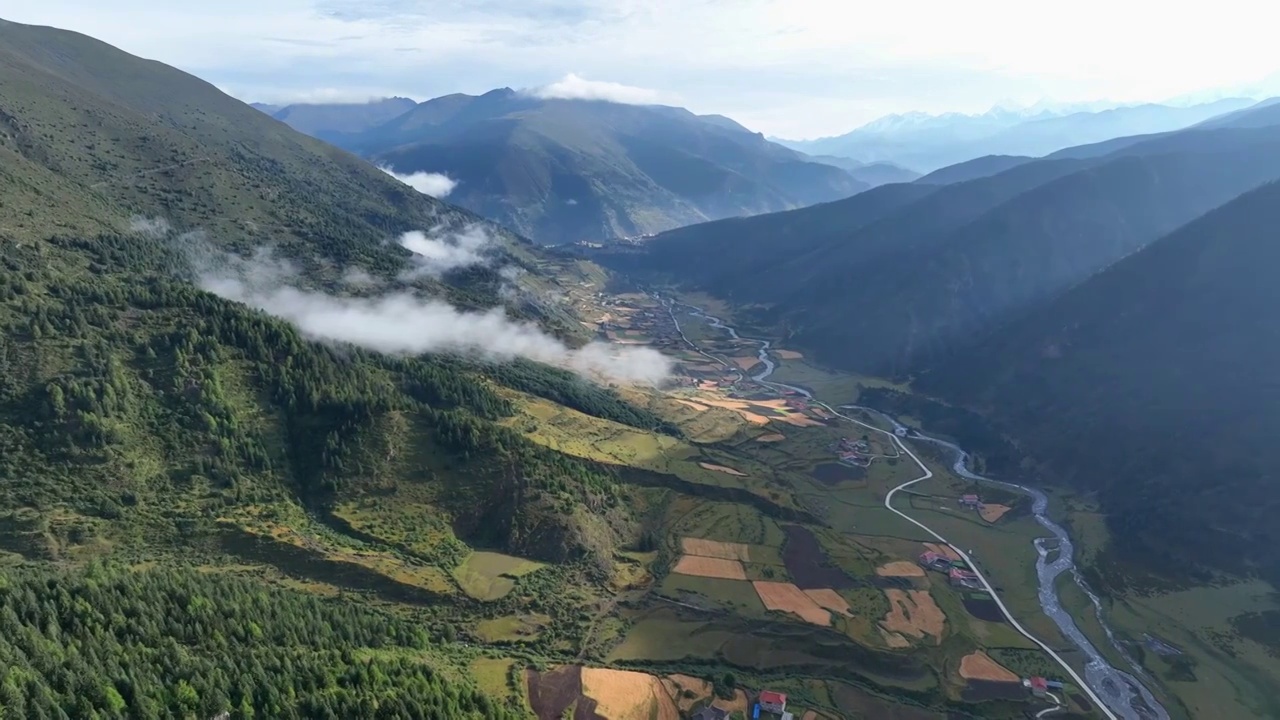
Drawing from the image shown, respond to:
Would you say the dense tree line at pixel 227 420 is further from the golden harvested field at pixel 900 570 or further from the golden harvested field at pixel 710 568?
the golden harvested field at pixel 900 570

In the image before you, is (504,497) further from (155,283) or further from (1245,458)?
(1245,458)

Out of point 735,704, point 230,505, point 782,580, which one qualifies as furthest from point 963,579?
point 230,505

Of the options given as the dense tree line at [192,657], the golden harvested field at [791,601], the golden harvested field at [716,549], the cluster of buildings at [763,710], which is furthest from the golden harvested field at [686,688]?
the golden harvested field at [716,549]

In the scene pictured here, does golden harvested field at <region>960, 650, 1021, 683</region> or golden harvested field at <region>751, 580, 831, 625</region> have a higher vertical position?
golden harvested field at <region>751, 580, 831, 625</region>

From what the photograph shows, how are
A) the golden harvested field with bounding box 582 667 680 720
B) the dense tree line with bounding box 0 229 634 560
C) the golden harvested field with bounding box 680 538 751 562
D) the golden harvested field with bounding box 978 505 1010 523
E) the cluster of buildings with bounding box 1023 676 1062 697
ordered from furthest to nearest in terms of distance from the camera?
the golden harvested field with bounding box 978 505 1010 523
the golden harvested field with bounding box 680 538 751 562
the dense tree line with bounding box 0 229 634 560
the cluster of buildings with bounding box 1023 676 1062 697
the golden harvested field with bounding box 582 667 680 720

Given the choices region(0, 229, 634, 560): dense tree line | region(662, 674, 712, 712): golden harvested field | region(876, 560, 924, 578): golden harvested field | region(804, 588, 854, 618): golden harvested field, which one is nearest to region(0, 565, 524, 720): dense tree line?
region(662, 674, 712, 712): golden harvested field

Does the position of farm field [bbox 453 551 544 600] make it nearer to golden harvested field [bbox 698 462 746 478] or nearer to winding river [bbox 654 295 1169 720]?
golden harvested field [bbox 698 462 746 478]
